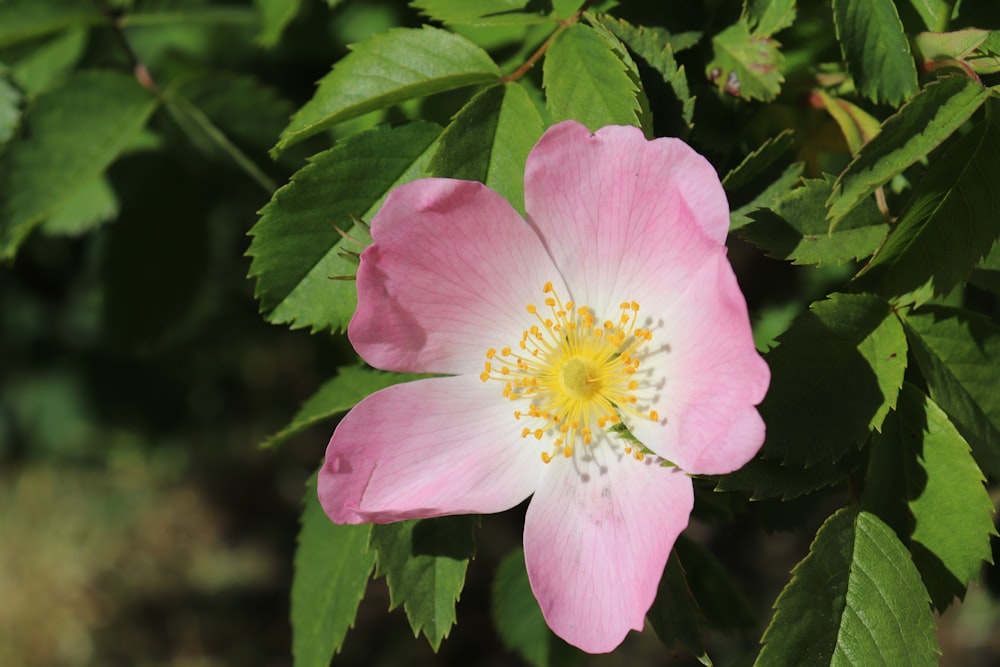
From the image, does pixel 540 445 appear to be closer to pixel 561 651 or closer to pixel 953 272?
pixel 953 272

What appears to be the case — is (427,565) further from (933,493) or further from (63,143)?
(63,143)

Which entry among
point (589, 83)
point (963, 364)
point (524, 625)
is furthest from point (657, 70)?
point (524, 625)

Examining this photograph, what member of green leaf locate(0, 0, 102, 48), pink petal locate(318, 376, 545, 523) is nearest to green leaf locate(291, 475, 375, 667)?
pink petal locate(318, 376, 545, 523)

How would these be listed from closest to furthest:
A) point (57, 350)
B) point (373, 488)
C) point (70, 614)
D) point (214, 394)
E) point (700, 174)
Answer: point (700, 174)
point (373, 488)
point (57, 350)
point (214, 394)
point (70, 614)

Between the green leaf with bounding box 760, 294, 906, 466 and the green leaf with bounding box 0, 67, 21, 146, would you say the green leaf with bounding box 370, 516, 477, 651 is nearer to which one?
the green leaf with bounding box 760, 294, 906, 466

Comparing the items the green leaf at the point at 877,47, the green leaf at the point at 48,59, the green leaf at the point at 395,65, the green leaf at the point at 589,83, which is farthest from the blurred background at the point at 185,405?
the green leaf at the point at 877,47

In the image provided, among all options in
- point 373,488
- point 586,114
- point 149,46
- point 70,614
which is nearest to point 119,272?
point 149,46

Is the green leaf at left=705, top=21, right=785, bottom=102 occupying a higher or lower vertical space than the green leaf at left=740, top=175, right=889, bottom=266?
higher
